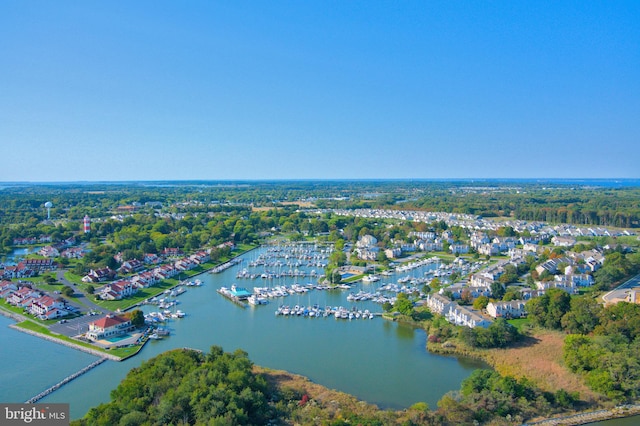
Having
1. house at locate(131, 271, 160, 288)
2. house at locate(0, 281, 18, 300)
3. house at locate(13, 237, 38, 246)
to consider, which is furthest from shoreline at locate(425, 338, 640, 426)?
house at locate(13, 237, 38, 246)

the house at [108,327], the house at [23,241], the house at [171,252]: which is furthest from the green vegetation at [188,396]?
the house at [23,241]

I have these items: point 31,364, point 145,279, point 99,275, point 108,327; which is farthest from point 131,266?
point 31,364

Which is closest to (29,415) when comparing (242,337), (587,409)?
(242,337)

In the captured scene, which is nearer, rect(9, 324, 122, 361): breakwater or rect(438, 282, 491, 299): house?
rect(9, 324, 122, 361): breakwater

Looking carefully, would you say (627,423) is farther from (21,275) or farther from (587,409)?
(21,275)

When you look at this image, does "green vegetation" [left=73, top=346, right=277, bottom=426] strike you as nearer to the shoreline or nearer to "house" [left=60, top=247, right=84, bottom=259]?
the shoreline

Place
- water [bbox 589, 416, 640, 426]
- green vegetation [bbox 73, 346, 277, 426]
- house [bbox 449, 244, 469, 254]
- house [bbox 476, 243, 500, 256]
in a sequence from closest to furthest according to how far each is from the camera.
→ green vegetation [bbox 73, 346, 277, 426], water [bbox 589, 416, 640, 426], house [bbox 476, 243, 500, 256], house [bbox 449, 244, 469, 254]

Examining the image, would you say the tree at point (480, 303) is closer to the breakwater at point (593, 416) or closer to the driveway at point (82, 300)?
the breakwater at point (593, 416)
